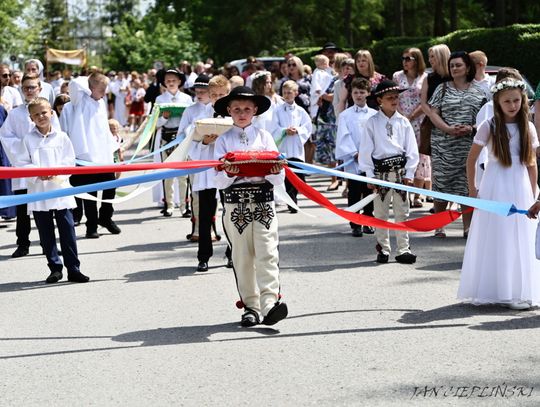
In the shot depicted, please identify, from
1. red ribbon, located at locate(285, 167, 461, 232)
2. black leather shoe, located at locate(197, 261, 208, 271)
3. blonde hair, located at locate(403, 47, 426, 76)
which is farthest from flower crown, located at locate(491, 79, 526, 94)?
blonde hair, located at locate(403, 47, 426, 76)

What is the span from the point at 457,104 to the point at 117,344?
5.64 metres

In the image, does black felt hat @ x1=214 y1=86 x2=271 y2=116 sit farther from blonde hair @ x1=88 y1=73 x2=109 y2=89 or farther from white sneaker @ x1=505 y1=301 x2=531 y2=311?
blonde hair @ x1=88 y1=73 x2=109 y2=89

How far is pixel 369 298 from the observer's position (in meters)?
9.09

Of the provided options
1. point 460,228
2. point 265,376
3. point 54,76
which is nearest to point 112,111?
point 54,76

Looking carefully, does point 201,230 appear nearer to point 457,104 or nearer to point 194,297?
point 194,297

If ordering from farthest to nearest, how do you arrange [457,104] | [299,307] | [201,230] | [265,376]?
[457,104], [201,230], [299,307], [265,376]

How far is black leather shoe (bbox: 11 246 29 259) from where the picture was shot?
1223 centimetres

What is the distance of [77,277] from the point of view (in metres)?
10.3

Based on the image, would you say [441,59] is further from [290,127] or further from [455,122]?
[290,127]

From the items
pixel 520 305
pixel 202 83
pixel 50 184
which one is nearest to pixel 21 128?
pixel 202 83

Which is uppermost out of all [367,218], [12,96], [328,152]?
[12,96]

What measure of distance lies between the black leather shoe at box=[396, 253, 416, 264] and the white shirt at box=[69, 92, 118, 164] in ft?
14.3

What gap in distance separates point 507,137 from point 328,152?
31.8 ft

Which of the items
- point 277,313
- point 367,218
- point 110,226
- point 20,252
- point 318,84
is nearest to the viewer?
point 277,313
